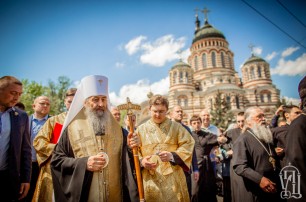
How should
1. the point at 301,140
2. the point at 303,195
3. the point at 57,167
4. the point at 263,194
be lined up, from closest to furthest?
the point at 303,195
the point at 301,140
the point at 57,167
the point at 263,194

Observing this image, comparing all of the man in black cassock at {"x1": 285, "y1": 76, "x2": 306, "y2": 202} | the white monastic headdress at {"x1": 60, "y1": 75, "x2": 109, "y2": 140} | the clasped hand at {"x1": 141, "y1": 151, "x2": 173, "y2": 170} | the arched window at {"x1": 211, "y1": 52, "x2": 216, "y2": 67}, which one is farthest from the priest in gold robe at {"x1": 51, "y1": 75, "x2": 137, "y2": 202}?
the arched window at {"x1": 211, "y1": 52, "x2": 216, "y2": 67}

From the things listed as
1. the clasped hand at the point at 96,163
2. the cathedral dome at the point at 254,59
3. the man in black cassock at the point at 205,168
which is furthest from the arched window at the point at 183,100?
the clasped hand at the point at 96,163

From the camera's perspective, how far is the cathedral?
4322 centimetres

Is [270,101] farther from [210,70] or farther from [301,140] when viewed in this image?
[301,140]

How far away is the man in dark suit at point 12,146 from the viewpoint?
2.87m

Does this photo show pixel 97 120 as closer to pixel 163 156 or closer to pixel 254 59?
pixel 163 156

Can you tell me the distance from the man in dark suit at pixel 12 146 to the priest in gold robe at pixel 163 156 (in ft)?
5.70

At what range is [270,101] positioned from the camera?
→ 4541cm

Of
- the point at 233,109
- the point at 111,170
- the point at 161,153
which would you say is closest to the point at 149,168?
the point at 161,153

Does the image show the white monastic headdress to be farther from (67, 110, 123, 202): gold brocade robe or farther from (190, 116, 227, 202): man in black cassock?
(190, 116, 227, 202): man in black cassock

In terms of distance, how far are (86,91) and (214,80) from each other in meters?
47.9

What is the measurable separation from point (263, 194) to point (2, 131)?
13.7 ft

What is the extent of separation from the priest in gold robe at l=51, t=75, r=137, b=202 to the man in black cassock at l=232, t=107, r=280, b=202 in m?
2.07

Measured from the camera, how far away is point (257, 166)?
145 inches
